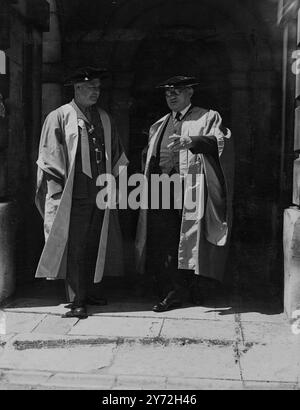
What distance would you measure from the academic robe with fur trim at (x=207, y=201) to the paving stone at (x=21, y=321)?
1.29 m

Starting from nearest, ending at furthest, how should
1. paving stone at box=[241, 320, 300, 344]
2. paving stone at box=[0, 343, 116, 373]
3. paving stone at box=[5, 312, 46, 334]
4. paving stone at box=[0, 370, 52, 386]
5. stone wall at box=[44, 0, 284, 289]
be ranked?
paving stone at box=[0, 370, 52, 386], paving stone at box=[0, 343, 116, 373], paving stone at box=[241, 320, 300, 344], paving stone at box=[5, 312, 46, 334], stone wall at box=[44, 0, 284, 289]

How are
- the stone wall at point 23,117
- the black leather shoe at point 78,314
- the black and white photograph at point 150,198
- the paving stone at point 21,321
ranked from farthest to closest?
the stone wall at point 23,117 < the black leather shoe at point 78,314 < the paving stone at point 21,321 < the black and white photograph at point 150,198

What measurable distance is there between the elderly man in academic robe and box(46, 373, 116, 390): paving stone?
127 centimetres

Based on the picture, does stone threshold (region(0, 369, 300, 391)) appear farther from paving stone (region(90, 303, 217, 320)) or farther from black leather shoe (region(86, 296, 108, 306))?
black leather shoe (region(86, 296, 108, 306))

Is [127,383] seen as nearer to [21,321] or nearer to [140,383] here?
[140,383]

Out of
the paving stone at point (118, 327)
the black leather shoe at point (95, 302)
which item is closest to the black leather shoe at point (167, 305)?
the paving stone at point (118, 327)

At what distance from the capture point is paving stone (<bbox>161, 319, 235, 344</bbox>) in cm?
446

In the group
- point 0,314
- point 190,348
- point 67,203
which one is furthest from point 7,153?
point 190,348

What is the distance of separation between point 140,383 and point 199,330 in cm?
107

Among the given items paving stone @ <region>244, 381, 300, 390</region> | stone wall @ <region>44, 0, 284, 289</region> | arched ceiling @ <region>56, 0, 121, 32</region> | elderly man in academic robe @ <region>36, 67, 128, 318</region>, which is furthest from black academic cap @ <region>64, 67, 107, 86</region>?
paving stone @ <region>244, 381, 300, 390</region>

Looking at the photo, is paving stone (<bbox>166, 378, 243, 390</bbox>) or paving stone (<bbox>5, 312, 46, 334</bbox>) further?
paving stone (<bbox>5, 312, 46, 334</bbox>)

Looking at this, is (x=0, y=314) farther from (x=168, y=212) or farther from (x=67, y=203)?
(x=168, y=212)

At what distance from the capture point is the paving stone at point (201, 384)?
362 centimetres

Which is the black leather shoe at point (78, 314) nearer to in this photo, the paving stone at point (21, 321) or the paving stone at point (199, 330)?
the paving stone at point (21, 321)
